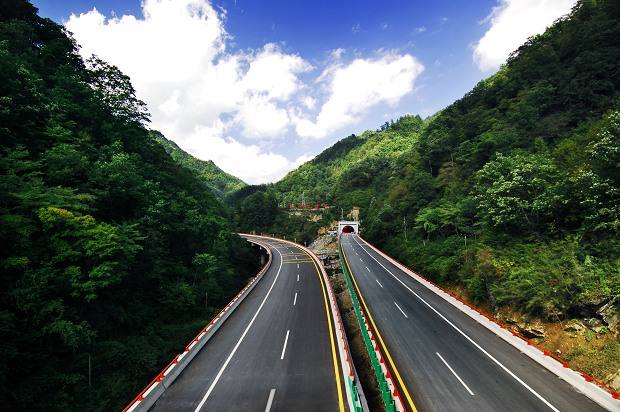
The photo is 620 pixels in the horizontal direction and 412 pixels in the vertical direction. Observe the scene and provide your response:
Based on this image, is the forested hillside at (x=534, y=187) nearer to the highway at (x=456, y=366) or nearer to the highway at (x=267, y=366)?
the highway at (x=456, y=366)

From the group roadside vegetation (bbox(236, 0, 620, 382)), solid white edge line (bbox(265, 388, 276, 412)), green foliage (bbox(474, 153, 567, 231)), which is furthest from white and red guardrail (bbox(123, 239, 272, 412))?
green foliage (bbox(474, 153, 567, 231))

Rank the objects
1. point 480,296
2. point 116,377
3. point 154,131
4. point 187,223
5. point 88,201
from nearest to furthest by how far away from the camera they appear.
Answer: point 116,377 → point 88,201 → point 480,296 → point 187,223 → point 154,131

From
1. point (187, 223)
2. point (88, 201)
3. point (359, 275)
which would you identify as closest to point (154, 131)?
point (187, 223)

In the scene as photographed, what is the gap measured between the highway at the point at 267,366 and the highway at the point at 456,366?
3.06 m

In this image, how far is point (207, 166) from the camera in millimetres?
188125

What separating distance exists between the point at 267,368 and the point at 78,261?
10.8m

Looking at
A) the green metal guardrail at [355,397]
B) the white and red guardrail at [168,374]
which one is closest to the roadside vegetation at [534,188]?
the green metal guardrail at [355,397]

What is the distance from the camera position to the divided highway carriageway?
11117mm

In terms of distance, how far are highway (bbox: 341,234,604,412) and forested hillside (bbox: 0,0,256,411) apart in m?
12.8

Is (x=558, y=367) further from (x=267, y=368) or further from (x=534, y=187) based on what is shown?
(x=534, y=187)

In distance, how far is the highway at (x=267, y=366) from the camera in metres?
11.2

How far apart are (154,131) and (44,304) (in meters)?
38.1

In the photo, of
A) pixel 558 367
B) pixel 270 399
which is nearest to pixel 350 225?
pixel 558 367

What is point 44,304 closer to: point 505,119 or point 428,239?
point 428,239
